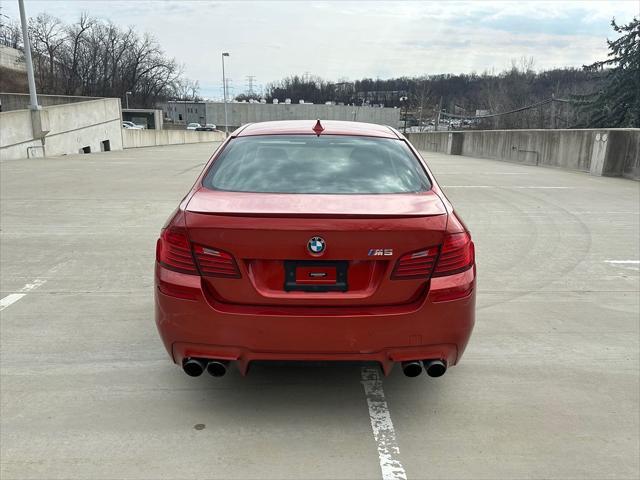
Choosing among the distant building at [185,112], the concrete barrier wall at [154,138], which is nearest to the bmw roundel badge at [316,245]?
the concrete barrier wall at [154,138]

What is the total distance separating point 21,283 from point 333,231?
13.1 ft

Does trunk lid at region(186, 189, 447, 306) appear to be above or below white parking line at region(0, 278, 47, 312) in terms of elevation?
above

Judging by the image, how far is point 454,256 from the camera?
264cm

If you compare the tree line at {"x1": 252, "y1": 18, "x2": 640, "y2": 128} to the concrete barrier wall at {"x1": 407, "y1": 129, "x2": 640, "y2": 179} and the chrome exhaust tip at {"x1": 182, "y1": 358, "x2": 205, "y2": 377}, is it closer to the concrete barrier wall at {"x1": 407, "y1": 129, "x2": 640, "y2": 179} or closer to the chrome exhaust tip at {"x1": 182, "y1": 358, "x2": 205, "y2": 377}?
the concrete barrier wall at {"x1": 407, "y1": 129, "x2": 640, "y2": 179}

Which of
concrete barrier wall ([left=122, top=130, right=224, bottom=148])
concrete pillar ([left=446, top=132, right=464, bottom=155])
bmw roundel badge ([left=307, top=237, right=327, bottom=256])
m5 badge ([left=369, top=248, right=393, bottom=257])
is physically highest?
bmw roundel badge ([left=307, top=237, right=327, bottom=256])

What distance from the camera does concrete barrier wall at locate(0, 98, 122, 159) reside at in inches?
751

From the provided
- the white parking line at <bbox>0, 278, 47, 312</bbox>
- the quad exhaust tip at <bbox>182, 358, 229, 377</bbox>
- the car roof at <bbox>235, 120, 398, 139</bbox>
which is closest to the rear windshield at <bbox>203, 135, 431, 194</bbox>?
the car roof at <bbox>235, 120, 398, 139</bbox>

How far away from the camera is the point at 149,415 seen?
2.88 metres

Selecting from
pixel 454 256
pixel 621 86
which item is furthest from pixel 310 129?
pixel 621 86

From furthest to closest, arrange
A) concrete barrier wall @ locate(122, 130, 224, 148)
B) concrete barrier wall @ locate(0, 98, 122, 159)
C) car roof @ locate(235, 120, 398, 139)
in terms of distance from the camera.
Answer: concrete barrier wall @ locate(122, 130, 224, 148)
concrete barrier wall @ locate(0, 98, 122, 159)
car roof @ locate(235, 120, 398, 139)

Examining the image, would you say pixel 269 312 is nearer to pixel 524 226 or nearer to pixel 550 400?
pixel 550 400

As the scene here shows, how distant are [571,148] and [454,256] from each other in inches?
669

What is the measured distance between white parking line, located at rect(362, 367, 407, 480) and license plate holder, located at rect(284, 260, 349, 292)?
0.83m

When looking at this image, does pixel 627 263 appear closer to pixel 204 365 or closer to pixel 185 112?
pixel 204 365
